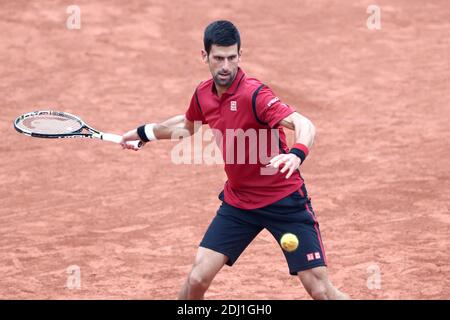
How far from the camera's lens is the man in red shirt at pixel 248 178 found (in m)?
8.00

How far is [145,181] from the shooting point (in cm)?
1370

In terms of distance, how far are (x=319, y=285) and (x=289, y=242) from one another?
0.41 metres

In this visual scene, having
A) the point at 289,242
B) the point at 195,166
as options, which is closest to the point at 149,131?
the point at 289,242

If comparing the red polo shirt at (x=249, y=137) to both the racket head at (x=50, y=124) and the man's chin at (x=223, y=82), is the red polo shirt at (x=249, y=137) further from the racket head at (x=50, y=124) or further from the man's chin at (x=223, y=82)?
the racket head at (x=50, y=124)

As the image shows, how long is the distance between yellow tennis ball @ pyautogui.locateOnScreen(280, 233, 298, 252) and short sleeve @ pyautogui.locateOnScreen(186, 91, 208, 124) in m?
1.26

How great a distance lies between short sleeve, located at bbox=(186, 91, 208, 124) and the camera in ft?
28.2

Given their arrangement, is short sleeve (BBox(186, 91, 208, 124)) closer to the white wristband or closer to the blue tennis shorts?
the white wristband

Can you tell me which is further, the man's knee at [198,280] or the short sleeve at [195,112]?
the short sleeve at [195,112]

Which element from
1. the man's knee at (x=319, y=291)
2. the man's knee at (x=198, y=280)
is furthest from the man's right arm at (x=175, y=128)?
the man's knee at (x=319, y=291)

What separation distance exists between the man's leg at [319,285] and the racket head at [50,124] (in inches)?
112

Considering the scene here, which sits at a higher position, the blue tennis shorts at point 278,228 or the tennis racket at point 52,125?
the tennis racket at point 52,125

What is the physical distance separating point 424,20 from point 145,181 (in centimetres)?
801

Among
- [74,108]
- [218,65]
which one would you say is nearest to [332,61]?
[74,108]
